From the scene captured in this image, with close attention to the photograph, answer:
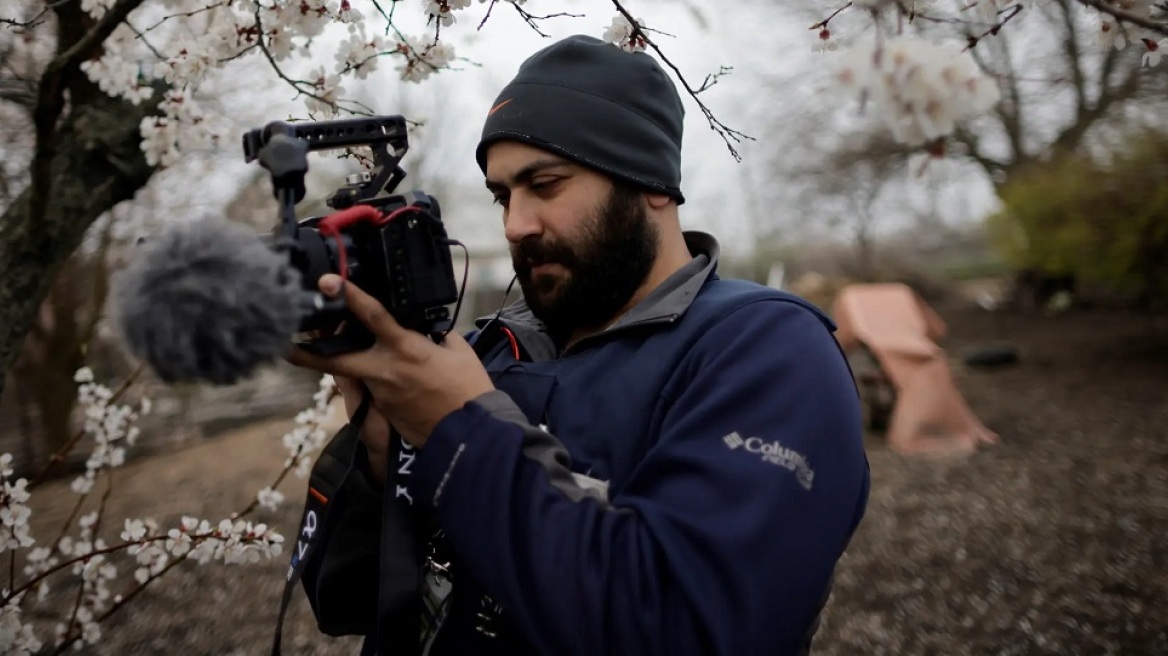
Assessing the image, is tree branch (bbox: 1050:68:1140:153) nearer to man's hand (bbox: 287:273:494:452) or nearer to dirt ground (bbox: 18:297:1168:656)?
dirt ground (bbox: 18:297:1168:656)

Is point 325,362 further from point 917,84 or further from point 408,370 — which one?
point 917,84

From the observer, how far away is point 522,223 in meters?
1.44

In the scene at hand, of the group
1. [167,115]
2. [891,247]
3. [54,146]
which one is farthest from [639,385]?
[891,247]

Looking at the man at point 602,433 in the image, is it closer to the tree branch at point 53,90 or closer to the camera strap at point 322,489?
the camera strap at point 322,489

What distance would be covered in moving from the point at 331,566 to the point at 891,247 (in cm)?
2146

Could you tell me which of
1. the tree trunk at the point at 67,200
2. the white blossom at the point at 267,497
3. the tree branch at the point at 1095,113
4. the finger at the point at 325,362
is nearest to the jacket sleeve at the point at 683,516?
the finger at the point at 325,362

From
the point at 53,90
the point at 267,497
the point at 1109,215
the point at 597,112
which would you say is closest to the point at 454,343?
the point at 597,112

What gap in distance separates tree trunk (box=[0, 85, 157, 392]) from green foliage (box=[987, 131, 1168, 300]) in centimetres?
Answer: 894

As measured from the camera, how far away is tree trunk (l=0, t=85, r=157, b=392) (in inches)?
74.4

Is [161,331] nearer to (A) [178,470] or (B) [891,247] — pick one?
(A) [178,470]

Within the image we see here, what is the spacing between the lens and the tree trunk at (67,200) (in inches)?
74.4

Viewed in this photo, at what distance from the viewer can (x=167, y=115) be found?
2148 millimetres

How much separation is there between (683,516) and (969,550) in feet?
14.4


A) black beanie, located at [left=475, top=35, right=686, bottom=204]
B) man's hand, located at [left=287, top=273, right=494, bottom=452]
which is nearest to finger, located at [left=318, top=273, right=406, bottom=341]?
man's hand, located at [left=287, top=273, right=494, bottom=452]
